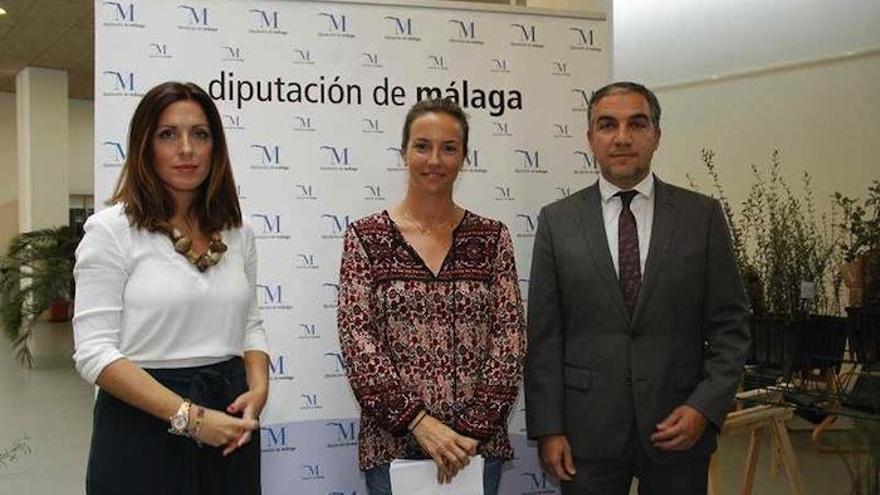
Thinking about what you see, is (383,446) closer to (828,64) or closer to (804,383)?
(804,383)

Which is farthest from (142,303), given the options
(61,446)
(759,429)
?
(61,446)

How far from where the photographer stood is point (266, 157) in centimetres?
265

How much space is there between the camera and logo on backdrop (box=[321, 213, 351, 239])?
2699mm

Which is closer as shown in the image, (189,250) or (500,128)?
(189,250)

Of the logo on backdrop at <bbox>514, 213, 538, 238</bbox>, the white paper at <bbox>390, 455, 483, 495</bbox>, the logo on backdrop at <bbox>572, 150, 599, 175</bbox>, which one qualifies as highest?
the logo on backdrop at <bbox>572, 150, 599, 175</bbox>

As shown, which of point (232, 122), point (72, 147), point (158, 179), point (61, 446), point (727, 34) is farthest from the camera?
point (72, 147)

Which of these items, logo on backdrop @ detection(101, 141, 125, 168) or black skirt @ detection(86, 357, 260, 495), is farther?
logo on backdrop @ detection(101, 141, 125, 168)

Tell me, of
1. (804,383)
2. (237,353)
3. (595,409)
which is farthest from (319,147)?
(804,383)

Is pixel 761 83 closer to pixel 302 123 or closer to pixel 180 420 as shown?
pixel 302 123

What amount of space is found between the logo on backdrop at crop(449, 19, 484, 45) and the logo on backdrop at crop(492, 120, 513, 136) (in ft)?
0.99

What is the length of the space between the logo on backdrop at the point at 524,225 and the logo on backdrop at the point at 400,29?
76cm

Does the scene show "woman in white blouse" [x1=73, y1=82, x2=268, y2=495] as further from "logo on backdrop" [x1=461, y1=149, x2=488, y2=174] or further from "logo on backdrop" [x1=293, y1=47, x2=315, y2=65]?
"logo on backdrop" [x1=461, y1=149, x2=488, y2=174]

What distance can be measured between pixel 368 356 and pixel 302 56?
1268 millimetres

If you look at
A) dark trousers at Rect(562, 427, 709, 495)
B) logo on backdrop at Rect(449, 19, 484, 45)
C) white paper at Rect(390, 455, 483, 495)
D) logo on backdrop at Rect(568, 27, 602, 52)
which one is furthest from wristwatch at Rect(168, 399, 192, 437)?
logo on backdrop at Rect(568, 27, 602, 52)
